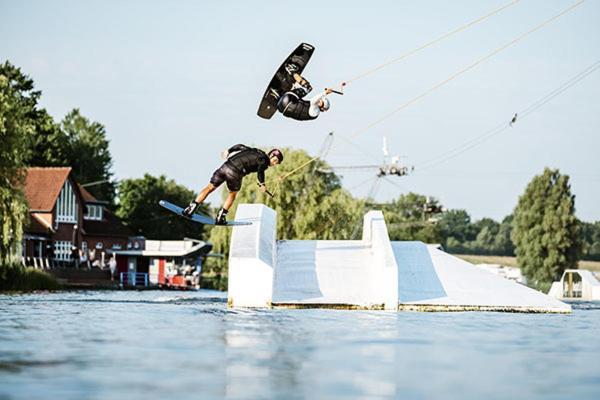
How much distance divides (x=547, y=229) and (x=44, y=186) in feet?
132

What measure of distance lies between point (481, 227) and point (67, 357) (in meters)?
175

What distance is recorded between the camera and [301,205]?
51.1 m

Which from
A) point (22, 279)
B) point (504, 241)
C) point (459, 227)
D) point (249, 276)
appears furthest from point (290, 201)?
point (459, 227)

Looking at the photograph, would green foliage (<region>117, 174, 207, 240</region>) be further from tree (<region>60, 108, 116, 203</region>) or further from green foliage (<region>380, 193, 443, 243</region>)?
green foliage (<region>380, 193, 443, 243</region>)

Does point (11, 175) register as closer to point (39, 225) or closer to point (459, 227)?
point (39, 225)

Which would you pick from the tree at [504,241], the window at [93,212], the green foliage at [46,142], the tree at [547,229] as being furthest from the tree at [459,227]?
the window at [93,212]

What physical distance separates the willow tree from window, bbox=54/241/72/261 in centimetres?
1168

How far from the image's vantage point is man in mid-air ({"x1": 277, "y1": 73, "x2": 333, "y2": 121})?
15.4m

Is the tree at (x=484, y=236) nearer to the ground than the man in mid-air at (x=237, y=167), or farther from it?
farther from it

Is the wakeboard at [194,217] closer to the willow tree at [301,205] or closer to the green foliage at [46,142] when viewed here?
the willow tree at [301,205]

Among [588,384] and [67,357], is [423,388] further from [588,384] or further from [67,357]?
[67,357]

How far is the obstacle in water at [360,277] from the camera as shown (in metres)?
18.9

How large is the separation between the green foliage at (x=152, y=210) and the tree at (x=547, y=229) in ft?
88.1

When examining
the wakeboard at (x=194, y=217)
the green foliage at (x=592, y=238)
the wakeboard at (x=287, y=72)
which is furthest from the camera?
the green foliage at (x=592, y=238)
